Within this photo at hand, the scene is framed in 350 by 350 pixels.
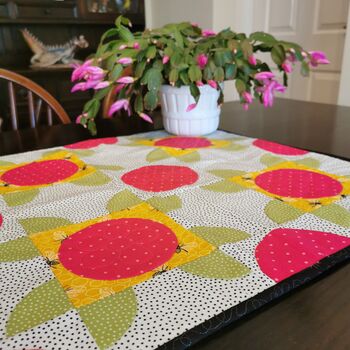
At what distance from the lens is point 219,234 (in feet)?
1.53

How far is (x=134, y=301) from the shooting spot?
345 millimetres

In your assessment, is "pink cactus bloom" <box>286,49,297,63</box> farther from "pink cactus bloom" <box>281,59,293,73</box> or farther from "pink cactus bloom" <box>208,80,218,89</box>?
"pink cactus bloom" <box>208,80,218,89</box>

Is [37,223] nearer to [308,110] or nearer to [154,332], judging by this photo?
[154,332]

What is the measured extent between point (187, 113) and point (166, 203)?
417 millimetres

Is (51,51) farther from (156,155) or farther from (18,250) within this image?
(18,250)

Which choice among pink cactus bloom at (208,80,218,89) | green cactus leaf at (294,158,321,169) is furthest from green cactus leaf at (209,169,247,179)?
pink cactus bloom at (208,80,218,89)

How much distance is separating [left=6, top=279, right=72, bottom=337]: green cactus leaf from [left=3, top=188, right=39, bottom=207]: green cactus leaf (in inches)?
9.7

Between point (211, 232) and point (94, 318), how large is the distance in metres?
0.20

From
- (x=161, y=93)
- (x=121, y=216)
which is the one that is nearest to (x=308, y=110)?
(x=161, y=93)

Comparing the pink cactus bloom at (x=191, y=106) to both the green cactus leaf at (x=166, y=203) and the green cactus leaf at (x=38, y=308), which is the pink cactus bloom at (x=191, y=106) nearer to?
the green cactus leaf at (x=166, y=203)

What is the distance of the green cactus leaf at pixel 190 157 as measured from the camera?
0.78 metres

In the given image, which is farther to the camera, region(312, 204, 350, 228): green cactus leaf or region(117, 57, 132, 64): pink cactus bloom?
region(117, 57, 132, 64): pink cactus bloom

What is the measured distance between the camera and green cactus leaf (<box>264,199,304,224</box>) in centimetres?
50

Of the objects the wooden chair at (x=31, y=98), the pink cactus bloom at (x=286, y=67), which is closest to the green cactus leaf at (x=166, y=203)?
the pink cactus bloom at (x=286, y=67)
